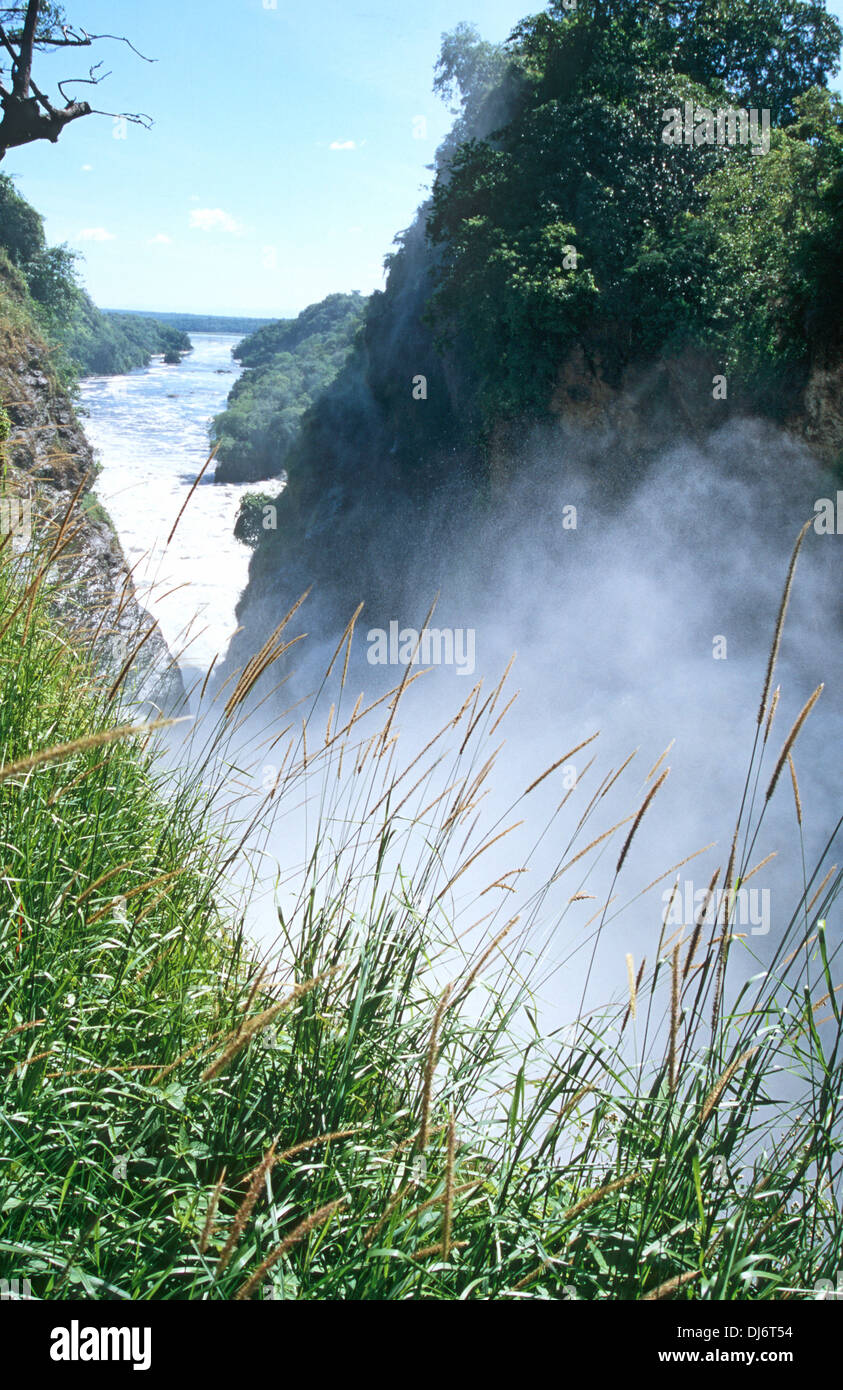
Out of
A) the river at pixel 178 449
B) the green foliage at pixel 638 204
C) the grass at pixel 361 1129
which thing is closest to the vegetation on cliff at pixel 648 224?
the green foliage at pixel 638 204

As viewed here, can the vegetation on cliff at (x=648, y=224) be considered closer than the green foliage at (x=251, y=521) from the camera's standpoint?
Yes

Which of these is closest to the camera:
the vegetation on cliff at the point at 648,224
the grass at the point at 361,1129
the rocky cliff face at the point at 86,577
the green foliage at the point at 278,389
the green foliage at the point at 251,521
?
the grass at the point at 361,1129

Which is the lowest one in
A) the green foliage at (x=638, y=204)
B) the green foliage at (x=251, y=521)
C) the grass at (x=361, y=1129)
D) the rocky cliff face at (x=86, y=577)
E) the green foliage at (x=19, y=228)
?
the grass at (x=361, y=1129)

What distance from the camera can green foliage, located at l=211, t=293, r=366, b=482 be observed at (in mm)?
31844

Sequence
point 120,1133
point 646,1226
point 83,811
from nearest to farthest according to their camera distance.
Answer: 1. point 646,1226
2. point 120,1133
3. point 83,811

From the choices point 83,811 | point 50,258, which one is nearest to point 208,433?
point 50,258

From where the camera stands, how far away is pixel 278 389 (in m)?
34.6

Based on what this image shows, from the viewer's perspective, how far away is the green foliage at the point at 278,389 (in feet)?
104

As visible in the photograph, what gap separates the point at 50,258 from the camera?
21438mm

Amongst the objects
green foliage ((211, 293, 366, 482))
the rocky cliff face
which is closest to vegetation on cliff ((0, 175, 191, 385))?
green foliage ((211, 293, 366, 482))

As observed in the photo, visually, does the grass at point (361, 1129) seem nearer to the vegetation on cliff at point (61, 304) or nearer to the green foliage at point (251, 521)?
the vegetation on cliff at point (61, 304)

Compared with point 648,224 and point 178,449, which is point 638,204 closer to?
point 648,224
